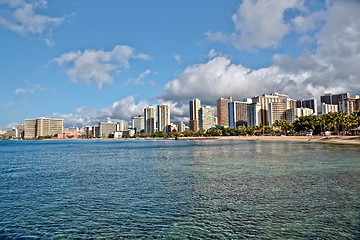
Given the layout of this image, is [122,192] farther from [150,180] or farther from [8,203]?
[8,203]

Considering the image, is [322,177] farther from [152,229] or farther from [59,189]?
[59,189]

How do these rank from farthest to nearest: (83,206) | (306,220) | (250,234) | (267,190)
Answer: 1. (267,190)
2. (83,206)
3. (306,220)
4. (250,234)

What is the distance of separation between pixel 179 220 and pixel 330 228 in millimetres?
7615

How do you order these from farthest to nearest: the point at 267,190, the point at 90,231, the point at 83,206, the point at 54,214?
1. the point at 267,190
2. the point at 83,206
3. the point at 54,214
4. the point at 90,231

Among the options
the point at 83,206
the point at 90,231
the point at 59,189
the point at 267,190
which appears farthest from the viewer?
the point at 59,189

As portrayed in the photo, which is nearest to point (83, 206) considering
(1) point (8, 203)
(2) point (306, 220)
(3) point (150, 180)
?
(1) point (8, 203)

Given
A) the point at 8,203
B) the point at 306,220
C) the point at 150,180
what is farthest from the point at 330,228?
the point at 8,203

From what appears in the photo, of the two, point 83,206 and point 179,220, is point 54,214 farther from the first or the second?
point 179,220

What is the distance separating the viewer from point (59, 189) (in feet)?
74.5

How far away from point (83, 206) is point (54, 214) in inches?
76.2

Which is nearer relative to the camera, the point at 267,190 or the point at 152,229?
the point at 152,229

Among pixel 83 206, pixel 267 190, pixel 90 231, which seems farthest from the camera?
pixel 267 190

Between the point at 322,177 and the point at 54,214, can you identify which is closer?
the point at 54,214

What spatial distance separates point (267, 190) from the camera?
20.4 metres
